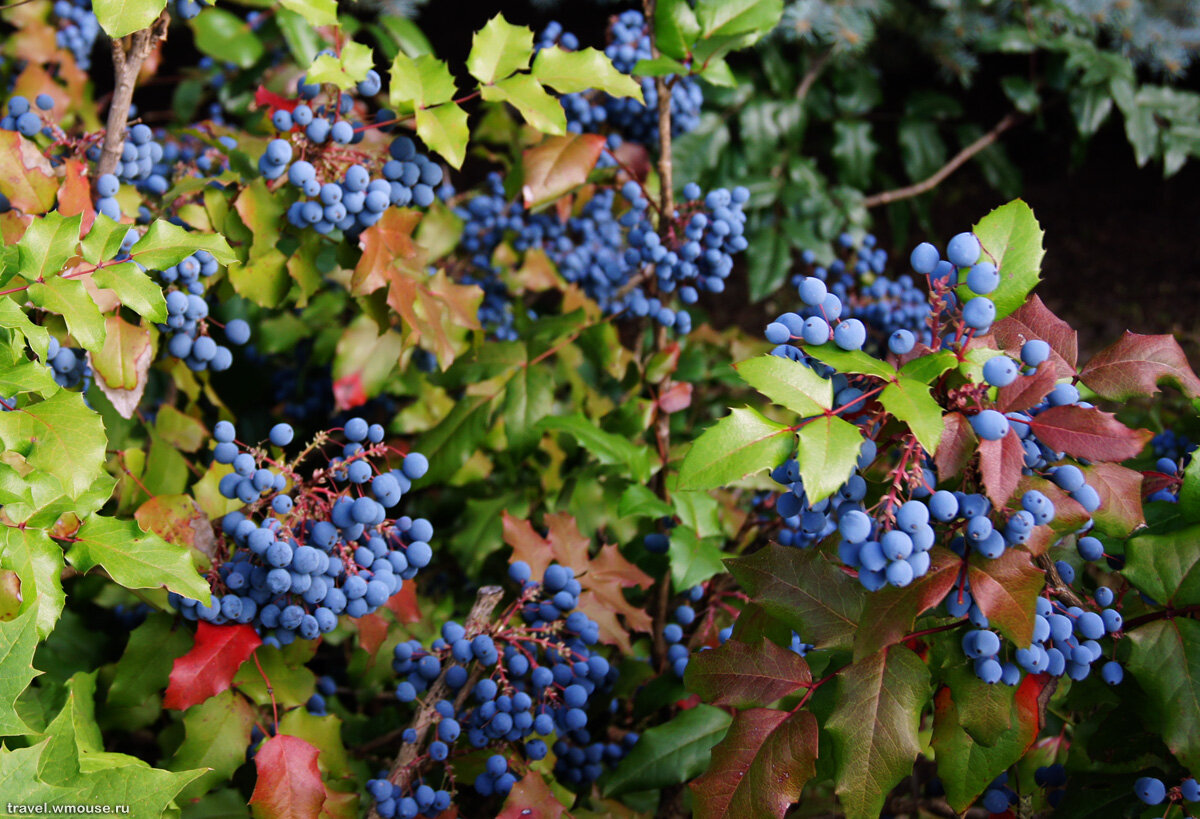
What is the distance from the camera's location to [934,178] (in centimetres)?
230

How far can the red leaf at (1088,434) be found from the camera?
2.32 ft

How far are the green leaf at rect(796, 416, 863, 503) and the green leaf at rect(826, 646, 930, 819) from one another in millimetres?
202

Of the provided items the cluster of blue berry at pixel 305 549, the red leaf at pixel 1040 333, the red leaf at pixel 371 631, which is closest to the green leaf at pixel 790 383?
the red leaf at pixel 1040 333

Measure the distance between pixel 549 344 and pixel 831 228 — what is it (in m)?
0.92

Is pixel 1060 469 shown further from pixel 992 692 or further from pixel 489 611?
pixel 489 611

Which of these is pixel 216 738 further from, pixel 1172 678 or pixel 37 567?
pixel 1172 678

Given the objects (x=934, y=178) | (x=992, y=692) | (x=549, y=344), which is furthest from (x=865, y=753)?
(x=934, y=178)

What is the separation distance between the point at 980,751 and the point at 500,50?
0.96m

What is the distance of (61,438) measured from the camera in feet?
2.75

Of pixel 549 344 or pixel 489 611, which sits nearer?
pixel 489 611

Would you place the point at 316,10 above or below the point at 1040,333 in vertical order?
above

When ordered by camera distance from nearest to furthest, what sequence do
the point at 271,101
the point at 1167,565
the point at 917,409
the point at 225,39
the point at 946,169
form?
1. the point at 917,409
2. the point at 1167,565
3. the point at 271,101
4. the point at 225,39
5. the point at 946,169

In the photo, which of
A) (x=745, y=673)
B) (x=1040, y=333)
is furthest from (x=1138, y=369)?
(x=745, y=673)

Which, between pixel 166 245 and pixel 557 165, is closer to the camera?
pixel 166 245
